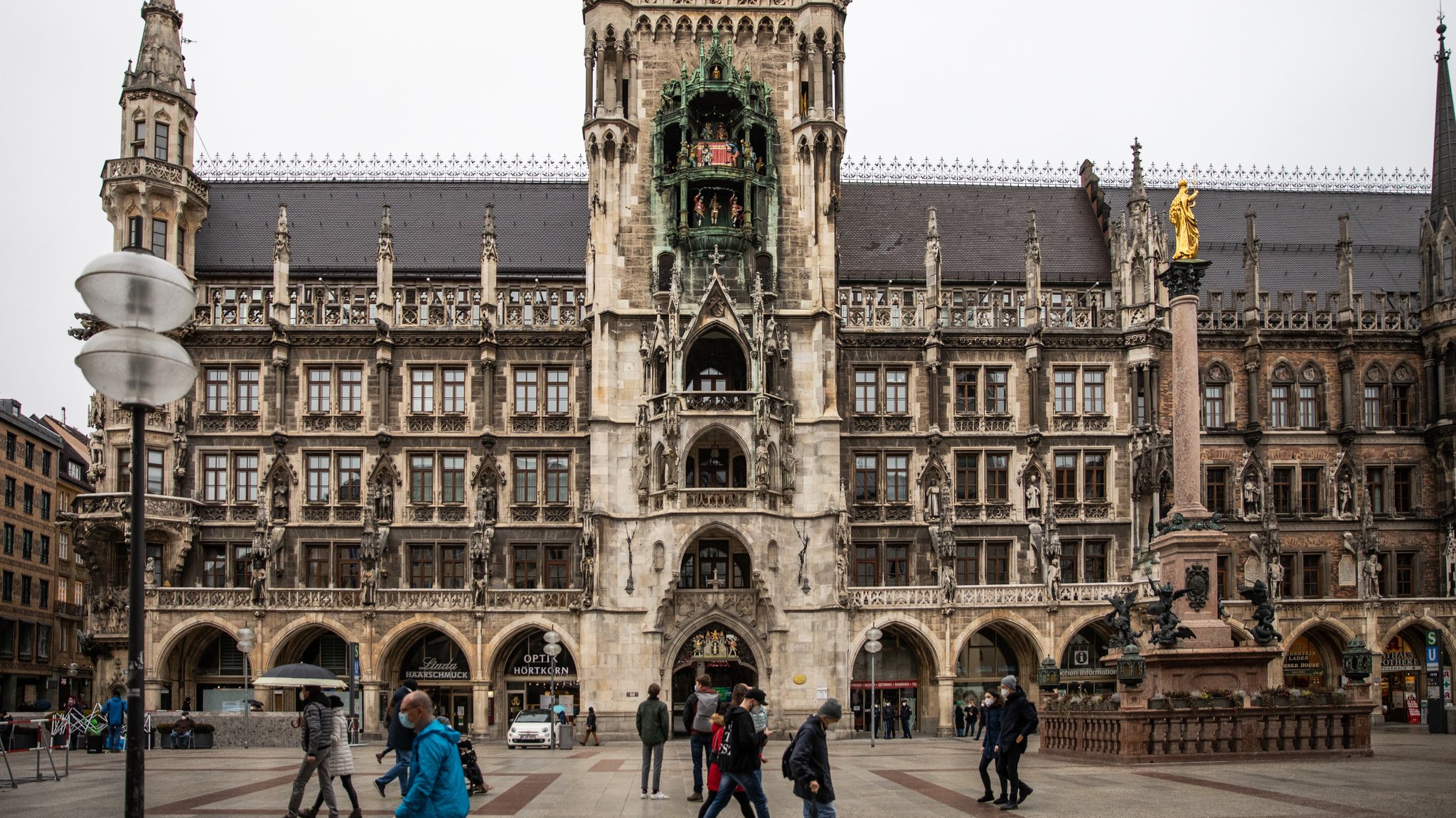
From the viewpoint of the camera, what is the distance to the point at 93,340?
11078mm

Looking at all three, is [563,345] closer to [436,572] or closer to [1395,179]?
[436,572]

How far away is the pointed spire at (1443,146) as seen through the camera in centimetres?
6494

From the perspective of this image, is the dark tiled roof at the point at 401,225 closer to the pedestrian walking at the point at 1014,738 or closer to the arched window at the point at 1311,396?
the arched window at the point at 1311,396

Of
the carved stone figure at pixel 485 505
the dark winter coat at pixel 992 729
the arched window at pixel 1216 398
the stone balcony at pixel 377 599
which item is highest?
the arched window at pixel 1216 398

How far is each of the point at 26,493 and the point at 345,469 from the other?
29.8m

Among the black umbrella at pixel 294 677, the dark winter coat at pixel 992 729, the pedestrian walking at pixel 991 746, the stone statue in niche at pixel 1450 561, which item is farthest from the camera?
the stone statue in niche at pixel 1450 561

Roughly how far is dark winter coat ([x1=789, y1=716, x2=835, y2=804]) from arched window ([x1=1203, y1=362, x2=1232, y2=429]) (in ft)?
165

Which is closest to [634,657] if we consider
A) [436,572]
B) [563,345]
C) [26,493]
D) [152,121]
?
[436,572]

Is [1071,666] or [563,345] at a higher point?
[563,345]

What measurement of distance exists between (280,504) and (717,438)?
17173 millimetres

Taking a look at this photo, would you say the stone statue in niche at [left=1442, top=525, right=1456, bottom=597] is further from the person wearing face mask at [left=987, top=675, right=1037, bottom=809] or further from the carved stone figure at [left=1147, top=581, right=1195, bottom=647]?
the person wearing face mask at [left=987, top=675, right=1037, bottom=809]

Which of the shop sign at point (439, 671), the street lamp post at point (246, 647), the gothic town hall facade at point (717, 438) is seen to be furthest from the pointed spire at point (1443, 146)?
the street lamp post at point (246, 647)

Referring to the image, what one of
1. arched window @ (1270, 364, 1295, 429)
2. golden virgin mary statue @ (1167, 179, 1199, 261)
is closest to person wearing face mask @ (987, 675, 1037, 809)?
golden virgin mary statue @ (1167, 179, 1199, 261)

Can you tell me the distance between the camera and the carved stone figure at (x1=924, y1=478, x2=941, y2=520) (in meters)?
59.6
